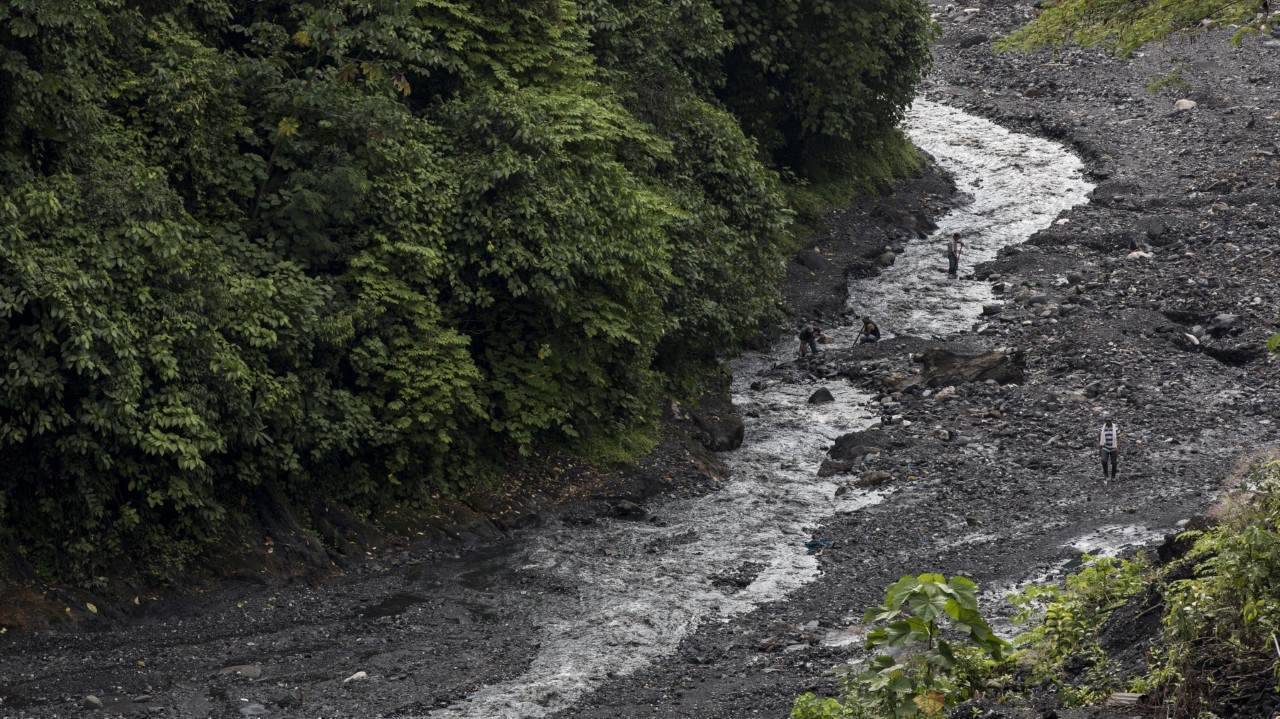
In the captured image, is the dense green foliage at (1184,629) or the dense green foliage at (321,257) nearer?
the dense green foliage at (1184,629)

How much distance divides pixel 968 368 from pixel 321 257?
1244 centimetres

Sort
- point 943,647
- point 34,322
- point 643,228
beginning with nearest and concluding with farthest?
1. point 943,647
2. point 34,322
3. point 643,228

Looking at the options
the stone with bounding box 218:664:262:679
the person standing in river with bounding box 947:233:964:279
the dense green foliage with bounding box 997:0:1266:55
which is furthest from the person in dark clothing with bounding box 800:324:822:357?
the stone with bounding box 218:664:262:679

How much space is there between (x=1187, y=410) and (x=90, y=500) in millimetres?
16815

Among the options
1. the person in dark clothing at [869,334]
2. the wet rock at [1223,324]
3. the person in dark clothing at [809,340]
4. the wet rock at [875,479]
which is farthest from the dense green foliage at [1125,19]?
the person in dark clothing at [869,334]

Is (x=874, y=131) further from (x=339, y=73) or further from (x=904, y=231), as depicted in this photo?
(x=339, y=73)

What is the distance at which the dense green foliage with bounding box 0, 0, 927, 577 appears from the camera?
1628cm

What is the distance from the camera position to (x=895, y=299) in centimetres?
3197

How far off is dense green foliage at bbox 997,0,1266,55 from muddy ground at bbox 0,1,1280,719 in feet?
21.9

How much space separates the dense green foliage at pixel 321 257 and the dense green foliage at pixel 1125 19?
28.8 ft

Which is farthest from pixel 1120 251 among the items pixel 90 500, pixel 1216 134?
pixel 90 500

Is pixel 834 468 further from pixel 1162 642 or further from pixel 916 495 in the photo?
pixel 1162 642

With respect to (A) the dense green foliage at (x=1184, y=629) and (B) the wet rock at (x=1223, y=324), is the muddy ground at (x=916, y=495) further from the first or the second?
(A) the dense green foliage at (x=1184, y=629)

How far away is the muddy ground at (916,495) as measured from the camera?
50.2ft
